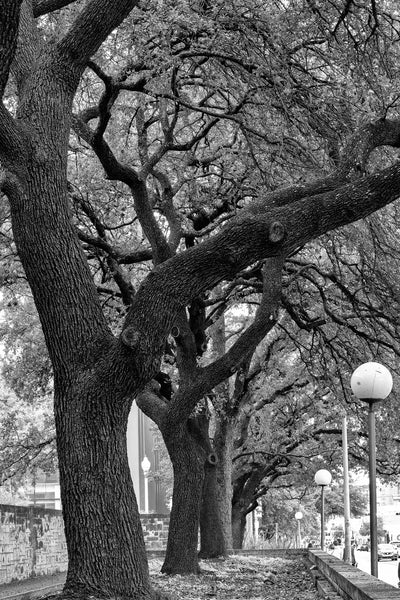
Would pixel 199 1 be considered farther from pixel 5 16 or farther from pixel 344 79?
pixel 5 16

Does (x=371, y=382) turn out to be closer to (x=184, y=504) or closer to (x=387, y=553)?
(x=184, y=504)

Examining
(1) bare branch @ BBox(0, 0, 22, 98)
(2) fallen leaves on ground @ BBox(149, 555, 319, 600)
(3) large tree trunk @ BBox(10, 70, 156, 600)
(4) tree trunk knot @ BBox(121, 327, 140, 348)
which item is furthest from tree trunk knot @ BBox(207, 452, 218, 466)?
(1) bare branch @ BBox(0, 0, 22, 98)

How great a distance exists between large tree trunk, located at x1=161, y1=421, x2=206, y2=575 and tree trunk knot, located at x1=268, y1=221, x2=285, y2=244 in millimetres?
6881

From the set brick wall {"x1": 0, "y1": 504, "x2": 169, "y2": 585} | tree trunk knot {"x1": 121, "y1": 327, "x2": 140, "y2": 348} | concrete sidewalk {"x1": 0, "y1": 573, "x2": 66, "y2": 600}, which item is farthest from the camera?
brick wall {"x1": 0, "y1": 504, "x2": 169, "y2": 585}

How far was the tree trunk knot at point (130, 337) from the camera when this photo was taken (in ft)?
25.4

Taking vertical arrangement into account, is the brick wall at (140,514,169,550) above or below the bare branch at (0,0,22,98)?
below

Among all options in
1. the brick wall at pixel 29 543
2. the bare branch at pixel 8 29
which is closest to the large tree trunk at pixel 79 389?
the bare branch at pixel 8 29

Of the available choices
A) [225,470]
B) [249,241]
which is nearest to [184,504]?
[225,470]

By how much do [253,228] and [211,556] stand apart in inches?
504

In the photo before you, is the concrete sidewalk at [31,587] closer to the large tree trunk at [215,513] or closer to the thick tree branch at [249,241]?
the large tree trunk at [215,513]

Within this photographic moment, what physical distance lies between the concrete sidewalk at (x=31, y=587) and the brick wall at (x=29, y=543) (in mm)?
124

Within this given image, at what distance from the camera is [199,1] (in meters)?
10.7

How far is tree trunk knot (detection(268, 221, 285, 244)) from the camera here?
752 centimetres

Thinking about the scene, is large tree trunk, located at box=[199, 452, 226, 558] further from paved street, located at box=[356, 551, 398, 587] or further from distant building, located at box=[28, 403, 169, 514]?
distant building, located at box=[28, 403, 169, 514]
